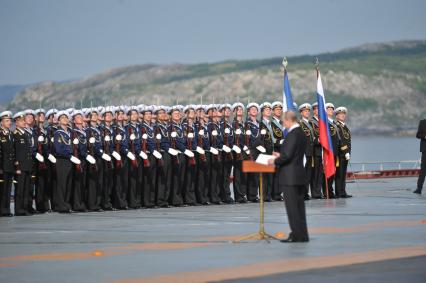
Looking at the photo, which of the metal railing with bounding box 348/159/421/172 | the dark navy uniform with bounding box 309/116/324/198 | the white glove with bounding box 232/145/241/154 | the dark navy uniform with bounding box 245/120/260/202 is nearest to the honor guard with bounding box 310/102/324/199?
the dark navy uniform with bounding box 309/116/324/198

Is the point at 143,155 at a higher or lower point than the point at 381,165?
higher

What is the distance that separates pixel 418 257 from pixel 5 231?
7627mm

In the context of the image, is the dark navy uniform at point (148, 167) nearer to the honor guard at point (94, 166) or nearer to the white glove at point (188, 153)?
the white glove at point (188, 153)

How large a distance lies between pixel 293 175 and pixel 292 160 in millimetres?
212

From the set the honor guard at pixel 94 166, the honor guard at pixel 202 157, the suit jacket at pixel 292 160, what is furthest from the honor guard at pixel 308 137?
the suit jacket at pixel 292 160

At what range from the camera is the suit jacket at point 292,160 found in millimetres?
17609

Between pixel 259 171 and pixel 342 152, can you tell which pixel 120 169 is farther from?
pixel 259 171

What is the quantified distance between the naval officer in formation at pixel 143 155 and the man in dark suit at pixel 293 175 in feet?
17.9

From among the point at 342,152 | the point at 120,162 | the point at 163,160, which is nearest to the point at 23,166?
the point at 120,162

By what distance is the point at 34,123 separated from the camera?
25.1 m

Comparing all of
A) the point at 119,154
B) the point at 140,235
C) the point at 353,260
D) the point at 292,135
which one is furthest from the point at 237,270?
→ the point at 119,154

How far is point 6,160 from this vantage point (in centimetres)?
2411

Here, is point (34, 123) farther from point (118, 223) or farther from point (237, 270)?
point (237, 270)

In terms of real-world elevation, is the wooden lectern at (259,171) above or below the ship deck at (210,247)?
above
